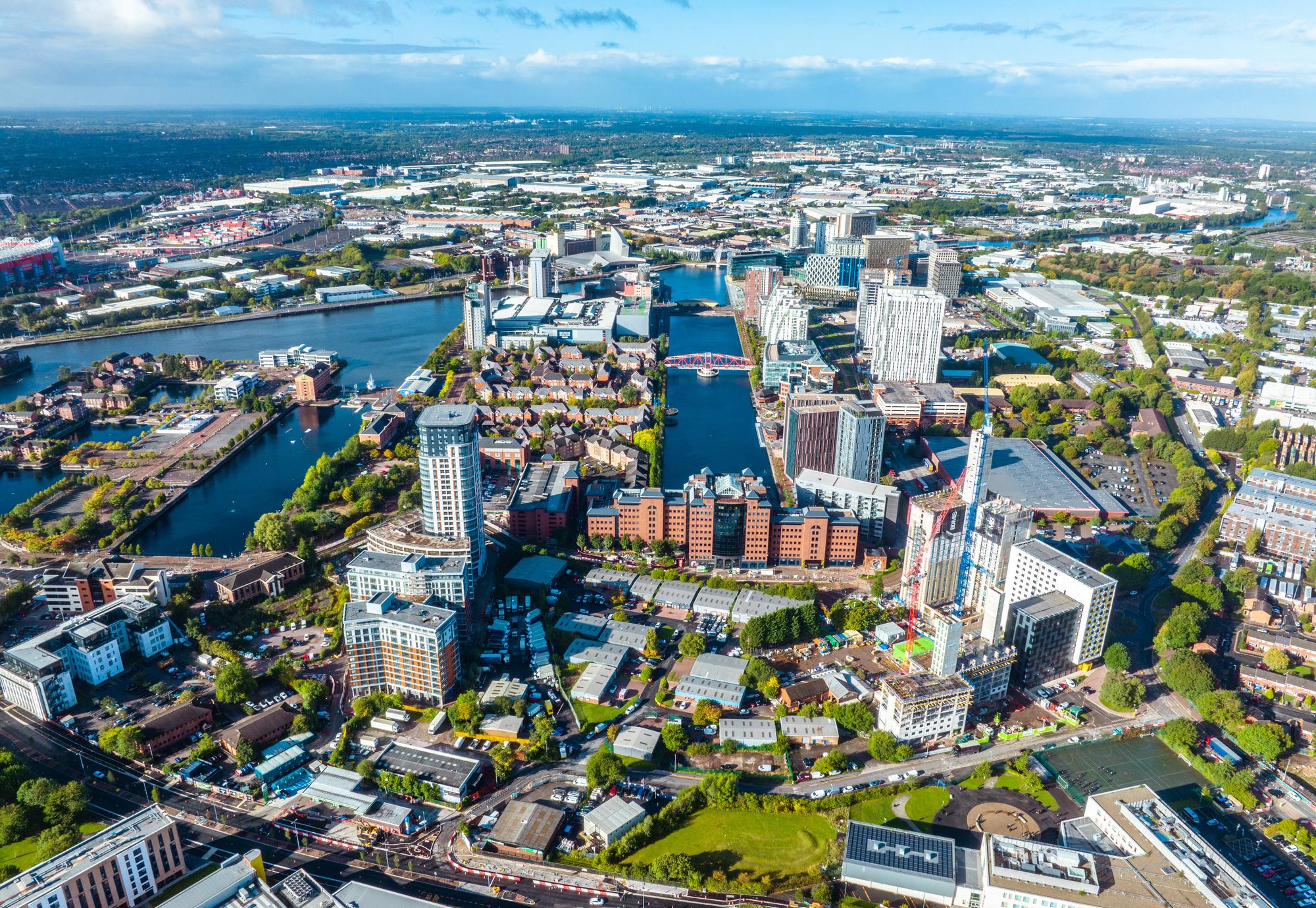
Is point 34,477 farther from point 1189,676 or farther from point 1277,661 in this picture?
point 1277,661

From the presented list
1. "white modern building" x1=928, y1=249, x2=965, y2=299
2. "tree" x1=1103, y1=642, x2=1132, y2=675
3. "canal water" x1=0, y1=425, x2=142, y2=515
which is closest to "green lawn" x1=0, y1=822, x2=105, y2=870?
"canal water" x1=0, y1=425, x2=142, y2=515

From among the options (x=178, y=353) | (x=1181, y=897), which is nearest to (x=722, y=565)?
(x=1181, y=897)

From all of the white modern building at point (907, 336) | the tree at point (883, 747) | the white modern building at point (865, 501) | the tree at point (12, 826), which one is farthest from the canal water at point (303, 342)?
the tree at point (883, 747)

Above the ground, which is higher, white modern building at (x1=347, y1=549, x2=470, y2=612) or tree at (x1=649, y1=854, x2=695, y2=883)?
white modern building at (x1=347, y1=549, x2=470, y2=612)

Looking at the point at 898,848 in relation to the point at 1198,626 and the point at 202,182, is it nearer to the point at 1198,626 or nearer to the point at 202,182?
the point at 1198,626

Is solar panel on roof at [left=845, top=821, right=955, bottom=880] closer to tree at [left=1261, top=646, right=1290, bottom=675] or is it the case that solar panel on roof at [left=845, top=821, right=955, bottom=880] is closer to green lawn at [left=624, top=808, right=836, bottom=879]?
green lawn at [left=624, top=808, right=836, bottom=879]
